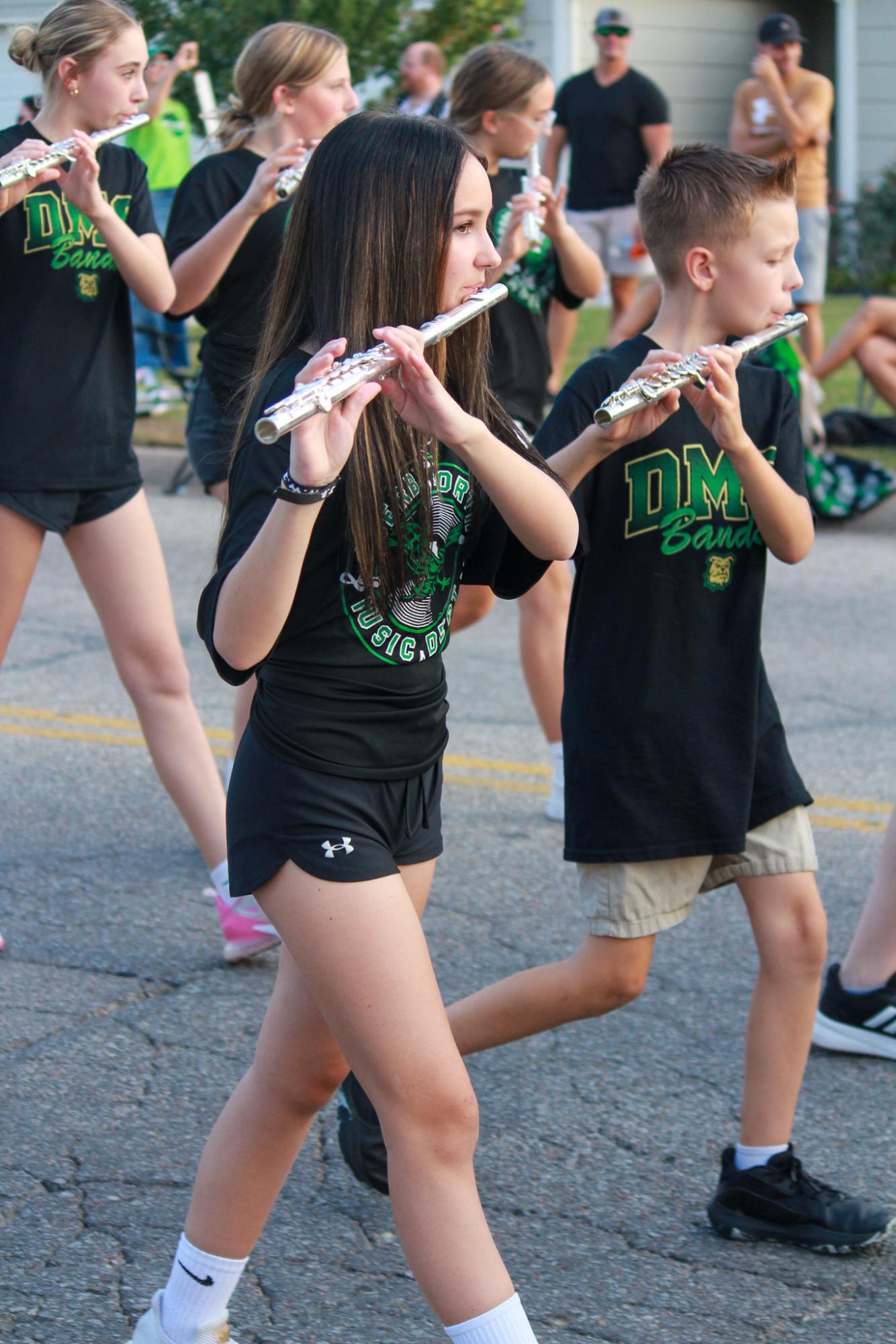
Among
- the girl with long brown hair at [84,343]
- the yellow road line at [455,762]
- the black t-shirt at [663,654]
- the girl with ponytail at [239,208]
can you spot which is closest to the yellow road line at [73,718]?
the yellow road line at [455,762]

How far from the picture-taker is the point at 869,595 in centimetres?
739

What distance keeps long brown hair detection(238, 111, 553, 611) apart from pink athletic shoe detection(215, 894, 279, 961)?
1.78 m

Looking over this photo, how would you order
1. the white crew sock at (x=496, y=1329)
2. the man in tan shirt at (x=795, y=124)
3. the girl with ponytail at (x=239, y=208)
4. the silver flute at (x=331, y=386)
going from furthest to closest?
the man in tan shirt at (x=795, y=124)
the girl with ponytail at (x=239, y=208)
the white crew sock at (x=496, y=1329)
the silver flute at (x=331, y=386)

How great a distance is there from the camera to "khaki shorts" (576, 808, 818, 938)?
8.84ft

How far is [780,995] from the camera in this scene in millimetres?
2756

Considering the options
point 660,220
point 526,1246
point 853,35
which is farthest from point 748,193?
point 853,35

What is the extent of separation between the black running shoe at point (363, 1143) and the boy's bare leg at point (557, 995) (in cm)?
19

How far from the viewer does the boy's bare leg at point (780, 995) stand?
2.74 m

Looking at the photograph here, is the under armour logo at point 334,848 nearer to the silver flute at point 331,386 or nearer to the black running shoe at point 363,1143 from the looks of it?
the silver flute at point 331,386

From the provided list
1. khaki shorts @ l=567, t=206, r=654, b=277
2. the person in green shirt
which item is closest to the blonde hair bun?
the person in green shirt

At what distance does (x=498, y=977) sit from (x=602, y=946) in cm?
103

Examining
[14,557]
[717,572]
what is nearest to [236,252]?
[14,557]

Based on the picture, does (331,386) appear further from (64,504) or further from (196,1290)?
(64,504)

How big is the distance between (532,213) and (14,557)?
5.26 ft
